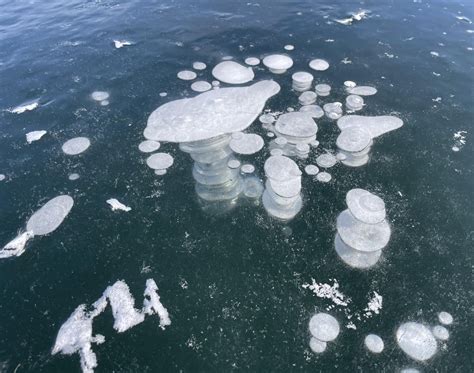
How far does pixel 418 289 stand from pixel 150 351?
522 cm

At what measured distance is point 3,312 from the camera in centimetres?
654

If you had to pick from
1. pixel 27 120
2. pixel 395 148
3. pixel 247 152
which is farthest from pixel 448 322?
pixel 27 120

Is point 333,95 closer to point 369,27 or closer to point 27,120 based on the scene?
point 369,27

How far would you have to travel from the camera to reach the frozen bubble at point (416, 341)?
5.84 m

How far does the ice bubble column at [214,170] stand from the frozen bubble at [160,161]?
60cm

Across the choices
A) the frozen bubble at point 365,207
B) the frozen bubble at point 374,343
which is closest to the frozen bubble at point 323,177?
the frozen bubble at point 365,207

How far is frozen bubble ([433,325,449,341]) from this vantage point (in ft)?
19.9

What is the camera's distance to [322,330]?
240 inches

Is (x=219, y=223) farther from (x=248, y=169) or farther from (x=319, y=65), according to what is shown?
(x=319, y=65)

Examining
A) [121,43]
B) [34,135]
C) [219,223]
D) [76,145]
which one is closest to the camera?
[219,223]

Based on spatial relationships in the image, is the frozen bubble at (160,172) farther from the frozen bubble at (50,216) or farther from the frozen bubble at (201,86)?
the frozen bubble at (201,86)

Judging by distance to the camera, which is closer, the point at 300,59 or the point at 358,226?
the point at 358,226

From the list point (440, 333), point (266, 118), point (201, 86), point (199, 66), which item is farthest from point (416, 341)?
point (199, 66)

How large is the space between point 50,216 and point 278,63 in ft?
29.1
